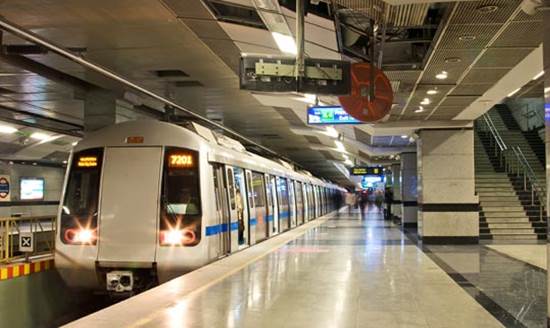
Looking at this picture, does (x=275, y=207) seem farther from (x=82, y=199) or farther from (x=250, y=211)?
(x=82, y=199)

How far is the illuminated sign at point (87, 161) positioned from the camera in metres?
9.24

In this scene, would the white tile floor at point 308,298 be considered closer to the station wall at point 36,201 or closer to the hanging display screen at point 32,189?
the station wall at point 36,201

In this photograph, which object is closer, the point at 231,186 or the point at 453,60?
the point at 453,60

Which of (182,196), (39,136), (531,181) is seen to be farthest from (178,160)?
(39,136)

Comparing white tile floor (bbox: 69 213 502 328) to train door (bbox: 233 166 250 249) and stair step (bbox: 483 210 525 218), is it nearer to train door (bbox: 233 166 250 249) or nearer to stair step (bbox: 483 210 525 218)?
train door (bbox: 233 166 250 249)

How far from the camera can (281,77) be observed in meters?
7.45

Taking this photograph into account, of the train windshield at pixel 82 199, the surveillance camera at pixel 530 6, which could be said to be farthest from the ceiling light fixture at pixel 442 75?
the train windshield at pixel 82 199

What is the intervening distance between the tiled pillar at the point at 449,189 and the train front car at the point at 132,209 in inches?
304

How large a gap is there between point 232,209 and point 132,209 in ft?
7.87

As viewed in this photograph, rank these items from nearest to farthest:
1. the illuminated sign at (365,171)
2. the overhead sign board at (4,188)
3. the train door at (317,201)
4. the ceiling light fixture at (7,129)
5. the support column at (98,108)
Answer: the overhead sign board at (4,188) → the support column at (98,108) → the ceiling light fixture at (7,129) → the train door at (317,201) → the illuminated sign at (365,171)

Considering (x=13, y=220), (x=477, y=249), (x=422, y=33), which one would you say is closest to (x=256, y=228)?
(x=477, y=249)

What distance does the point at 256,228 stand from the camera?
13.9 metres

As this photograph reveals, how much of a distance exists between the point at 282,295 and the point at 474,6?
4.14 meters

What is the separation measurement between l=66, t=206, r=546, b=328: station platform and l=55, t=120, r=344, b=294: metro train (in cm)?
64
